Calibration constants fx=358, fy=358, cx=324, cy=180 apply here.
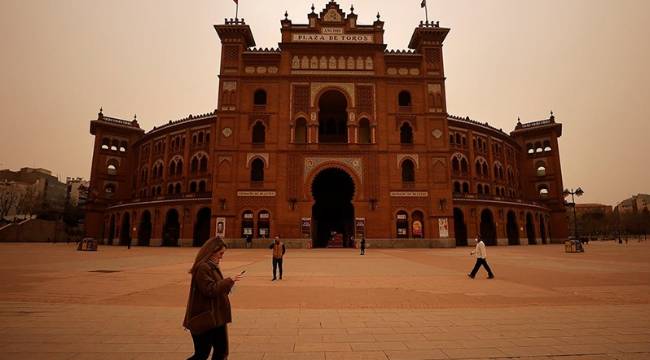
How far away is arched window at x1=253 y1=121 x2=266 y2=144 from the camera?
38.3 meters

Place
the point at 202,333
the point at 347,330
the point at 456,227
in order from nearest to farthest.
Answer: the point at 202,333 < the point at 347,330 < the point at 456,227

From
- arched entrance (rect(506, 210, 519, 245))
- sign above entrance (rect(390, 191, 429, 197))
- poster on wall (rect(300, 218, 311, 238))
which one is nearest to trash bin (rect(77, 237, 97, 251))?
poster on wall (rect(300, 218, 311, 238))

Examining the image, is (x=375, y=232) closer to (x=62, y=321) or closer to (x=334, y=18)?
(x=334, y=18)

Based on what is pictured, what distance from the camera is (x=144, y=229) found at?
48406 mm

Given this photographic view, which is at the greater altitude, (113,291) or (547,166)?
(547,166)

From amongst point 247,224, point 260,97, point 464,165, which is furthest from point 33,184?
point 464,165

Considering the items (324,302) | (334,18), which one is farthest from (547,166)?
(324,302)

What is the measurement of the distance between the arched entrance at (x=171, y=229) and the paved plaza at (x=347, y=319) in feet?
105

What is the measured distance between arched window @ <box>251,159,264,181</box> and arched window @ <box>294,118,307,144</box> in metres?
4.58

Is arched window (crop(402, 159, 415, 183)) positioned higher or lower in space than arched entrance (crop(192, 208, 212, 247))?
higher

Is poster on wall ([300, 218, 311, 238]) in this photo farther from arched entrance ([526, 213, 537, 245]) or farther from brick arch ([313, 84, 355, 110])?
arched entrance ([526, 213, 537, 245])

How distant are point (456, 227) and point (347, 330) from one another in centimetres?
4200

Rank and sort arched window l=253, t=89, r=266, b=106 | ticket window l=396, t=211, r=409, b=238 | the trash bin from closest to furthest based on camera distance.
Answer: the trash bin → ticket window l=396, t=211, r=409, b=238 → arched window l=253, t=89, r=266, b=106

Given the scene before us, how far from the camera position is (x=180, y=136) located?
165 ft
